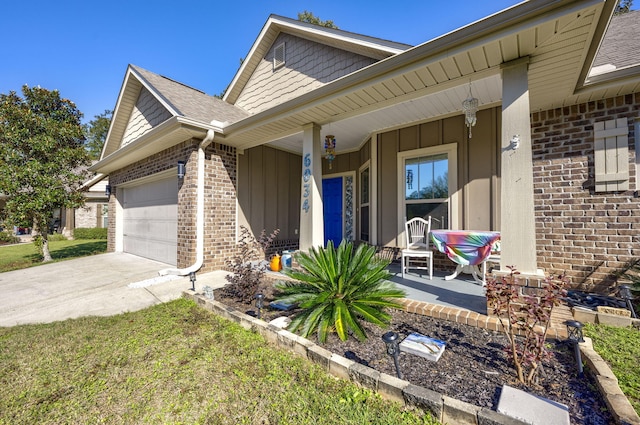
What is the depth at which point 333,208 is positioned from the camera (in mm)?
7742

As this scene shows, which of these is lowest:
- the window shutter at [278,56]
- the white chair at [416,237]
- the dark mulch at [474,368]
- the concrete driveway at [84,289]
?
the concrete driveway at [84,289]

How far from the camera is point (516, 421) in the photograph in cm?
141

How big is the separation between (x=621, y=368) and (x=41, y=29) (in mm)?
12463

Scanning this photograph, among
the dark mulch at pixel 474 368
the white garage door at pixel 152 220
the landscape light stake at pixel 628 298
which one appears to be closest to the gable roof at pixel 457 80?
the white garage door at pixel 152 220

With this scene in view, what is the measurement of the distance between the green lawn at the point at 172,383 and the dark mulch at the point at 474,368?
1.13ft

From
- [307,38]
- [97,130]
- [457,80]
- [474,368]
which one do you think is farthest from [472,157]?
[97,130]

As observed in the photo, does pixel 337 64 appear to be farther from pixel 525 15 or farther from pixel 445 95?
pixel 525 15

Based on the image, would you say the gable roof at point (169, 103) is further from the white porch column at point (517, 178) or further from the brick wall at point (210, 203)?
the white porch column at point (517, 178)

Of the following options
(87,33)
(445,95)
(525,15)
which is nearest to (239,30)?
(87,33)

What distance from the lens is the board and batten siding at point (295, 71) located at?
507cm

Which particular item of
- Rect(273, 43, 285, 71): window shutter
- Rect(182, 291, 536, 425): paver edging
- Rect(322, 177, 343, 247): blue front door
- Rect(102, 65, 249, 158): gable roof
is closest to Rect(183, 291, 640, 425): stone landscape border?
Rect(182, 291, 536, 425): paver edging

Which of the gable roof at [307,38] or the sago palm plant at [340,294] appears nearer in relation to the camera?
Answer: the sago palm plant at [340,294]

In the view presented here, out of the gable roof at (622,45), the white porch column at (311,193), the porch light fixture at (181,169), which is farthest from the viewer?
the porch light fixture at (181,169)

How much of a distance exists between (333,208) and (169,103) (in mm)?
4606
